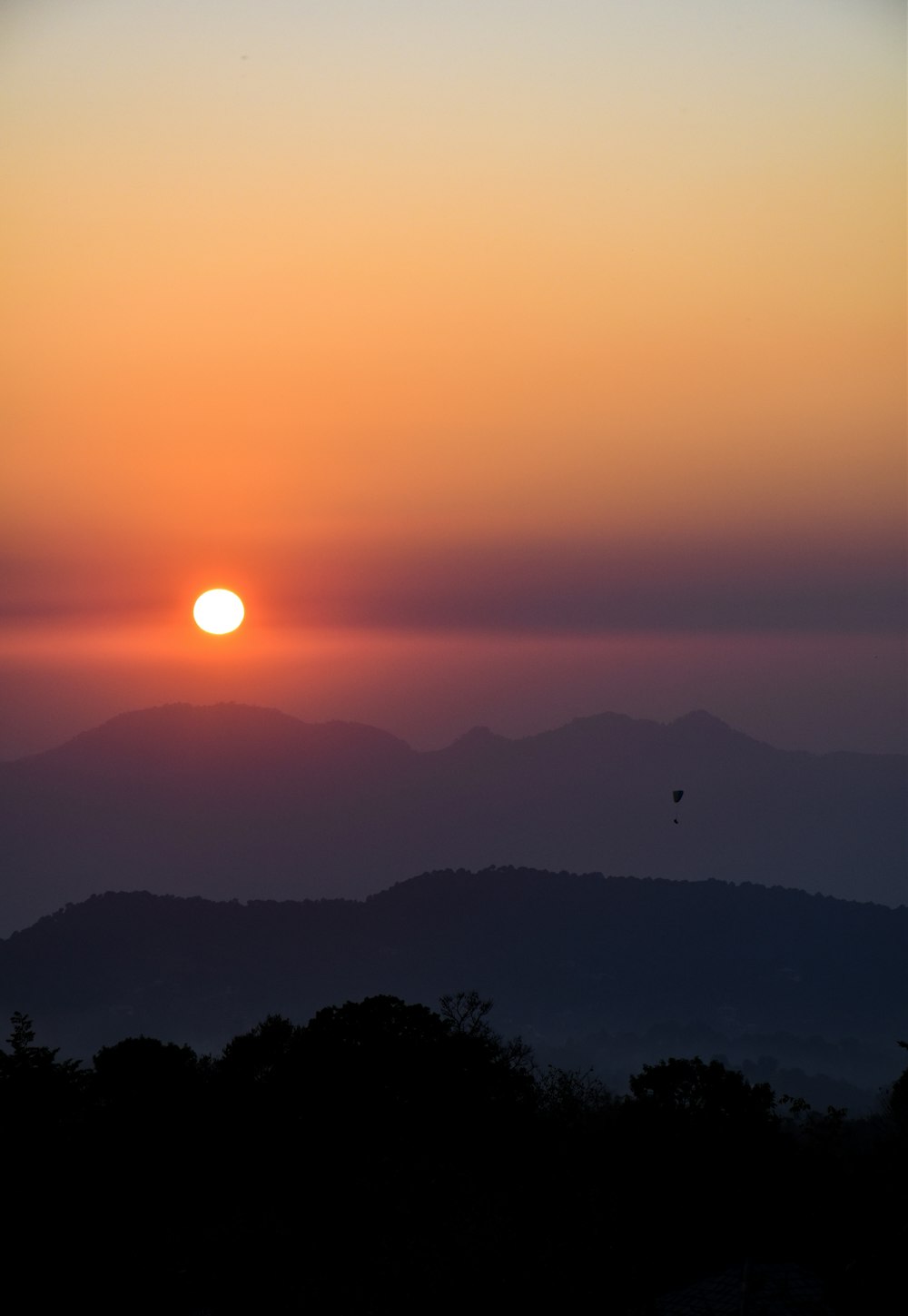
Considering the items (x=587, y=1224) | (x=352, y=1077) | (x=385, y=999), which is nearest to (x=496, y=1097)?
(x=352, y=1077)

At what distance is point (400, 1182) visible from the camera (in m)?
41.7

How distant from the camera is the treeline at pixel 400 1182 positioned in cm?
3500

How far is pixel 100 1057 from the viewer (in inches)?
2212

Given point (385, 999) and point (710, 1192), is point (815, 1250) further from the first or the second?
point (385, 999)

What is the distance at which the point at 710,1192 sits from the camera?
43.0 m

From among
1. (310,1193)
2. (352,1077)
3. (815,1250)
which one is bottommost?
(815,1250)

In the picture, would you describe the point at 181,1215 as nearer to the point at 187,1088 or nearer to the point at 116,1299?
the point at 116,1299

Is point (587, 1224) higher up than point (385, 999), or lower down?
lower down

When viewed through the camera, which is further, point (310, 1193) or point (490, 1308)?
point (310, 1193)

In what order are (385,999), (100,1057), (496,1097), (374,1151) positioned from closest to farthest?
(374,1151) → (496,1097) → (100,1057) → (385,999)

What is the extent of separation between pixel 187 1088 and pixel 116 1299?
18704 mm

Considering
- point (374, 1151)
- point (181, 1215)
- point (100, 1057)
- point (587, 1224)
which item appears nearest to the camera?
point (587, 1224)

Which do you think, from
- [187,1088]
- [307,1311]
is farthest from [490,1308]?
[187,1088]

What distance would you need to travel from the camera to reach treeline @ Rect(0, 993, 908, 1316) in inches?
1378
